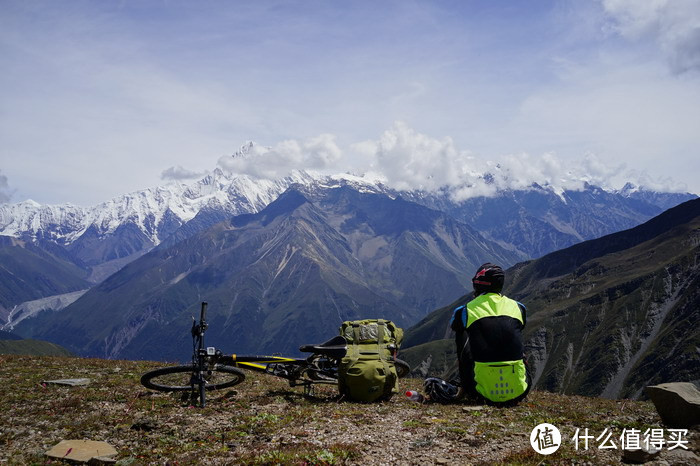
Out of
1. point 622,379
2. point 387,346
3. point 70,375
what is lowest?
point 622,379

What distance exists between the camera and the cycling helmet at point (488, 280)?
14922mm

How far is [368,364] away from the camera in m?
15.7

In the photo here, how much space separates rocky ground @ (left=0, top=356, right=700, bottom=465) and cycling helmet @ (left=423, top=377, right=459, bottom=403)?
707 mm

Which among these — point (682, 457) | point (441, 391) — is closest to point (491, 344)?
point (441, 391)

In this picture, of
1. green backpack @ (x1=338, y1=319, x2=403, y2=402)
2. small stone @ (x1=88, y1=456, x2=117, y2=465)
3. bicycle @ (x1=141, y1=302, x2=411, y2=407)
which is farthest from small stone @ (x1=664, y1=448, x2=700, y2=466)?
small stone @ (x1=88, y1=456, x2=117, y2=465)

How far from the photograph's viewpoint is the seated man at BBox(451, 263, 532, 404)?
556 inches

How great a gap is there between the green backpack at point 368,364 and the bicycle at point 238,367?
1.53 feet

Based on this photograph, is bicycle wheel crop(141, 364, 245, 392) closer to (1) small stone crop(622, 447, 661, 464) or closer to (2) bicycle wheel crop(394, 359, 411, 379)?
(2) bicycle wheel crop(394, 359, 411, 379)

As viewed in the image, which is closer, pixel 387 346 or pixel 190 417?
pixel 190 417

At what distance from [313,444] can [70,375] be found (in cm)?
1419

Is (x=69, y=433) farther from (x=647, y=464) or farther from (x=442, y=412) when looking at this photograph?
(x=647, y=464)

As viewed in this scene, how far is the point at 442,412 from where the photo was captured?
558 inches

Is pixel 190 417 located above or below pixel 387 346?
below

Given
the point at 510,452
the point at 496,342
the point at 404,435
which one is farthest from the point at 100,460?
the point at 496,342
